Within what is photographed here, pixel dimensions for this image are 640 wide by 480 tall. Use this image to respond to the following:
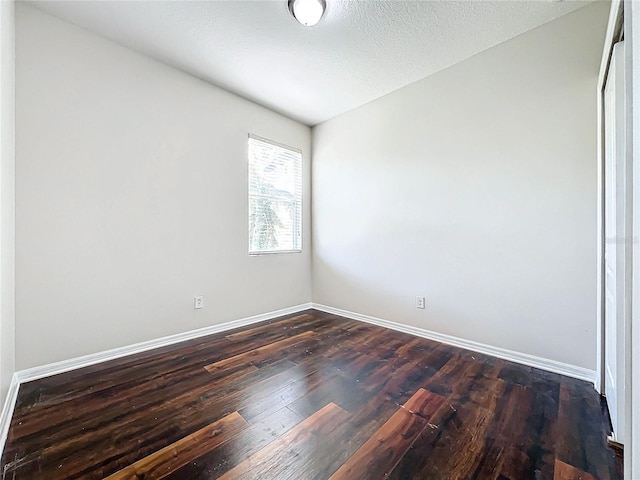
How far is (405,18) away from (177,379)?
124 inches

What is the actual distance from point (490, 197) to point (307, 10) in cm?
206

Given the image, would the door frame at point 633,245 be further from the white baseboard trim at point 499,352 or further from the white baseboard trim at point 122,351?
→ the white baseboard trim at point 122,351

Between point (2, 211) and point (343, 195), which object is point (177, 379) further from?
point (343, 195)

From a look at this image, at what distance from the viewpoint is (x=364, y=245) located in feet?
11.1

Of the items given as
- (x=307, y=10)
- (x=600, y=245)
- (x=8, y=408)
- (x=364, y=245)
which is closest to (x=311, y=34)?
(x=307, y=10)

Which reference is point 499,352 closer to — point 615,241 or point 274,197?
point 615,241

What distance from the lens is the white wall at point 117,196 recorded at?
198 centimetres

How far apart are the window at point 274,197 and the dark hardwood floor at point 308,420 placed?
5.05 feet

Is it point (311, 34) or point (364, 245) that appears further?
point (364, 245)

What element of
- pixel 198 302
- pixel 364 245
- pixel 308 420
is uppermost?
pixel 364 245

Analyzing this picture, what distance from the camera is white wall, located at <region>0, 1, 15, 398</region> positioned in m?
1.47

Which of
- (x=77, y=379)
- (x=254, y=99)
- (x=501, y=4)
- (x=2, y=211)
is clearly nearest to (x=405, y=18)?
(x=501, y=4)

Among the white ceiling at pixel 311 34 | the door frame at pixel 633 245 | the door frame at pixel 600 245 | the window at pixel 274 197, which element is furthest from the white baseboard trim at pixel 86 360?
the door frame at pixel 600 245

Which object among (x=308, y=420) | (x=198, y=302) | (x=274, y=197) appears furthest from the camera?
(x=274, y=197)
